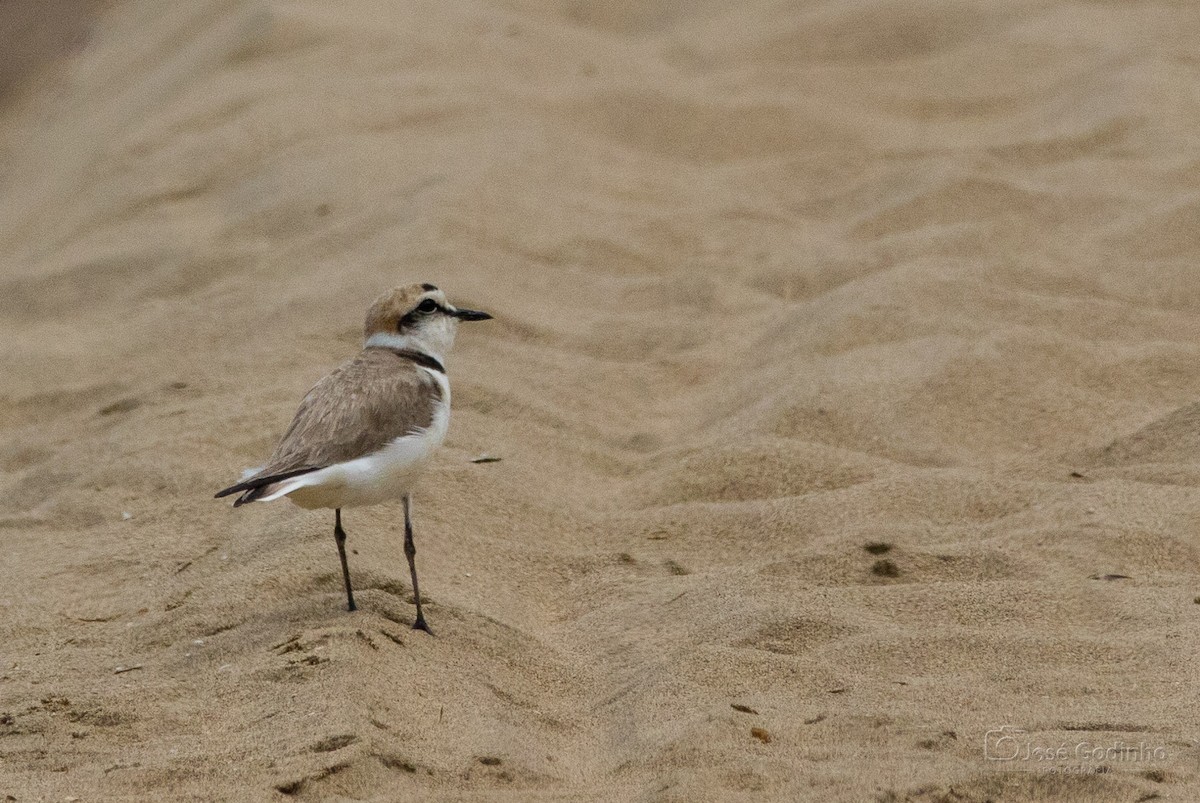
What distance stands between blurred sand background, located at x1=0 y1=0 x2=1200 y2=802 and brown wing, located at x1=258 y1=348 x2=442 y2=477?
47 centimetres

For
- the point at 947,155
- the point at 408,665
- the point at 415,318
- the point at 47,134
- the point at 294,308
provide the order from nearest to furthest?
the point at 408,665 → the point at 415,318 → the point at 294,308 → the point at 947,155 → the point at 47,134

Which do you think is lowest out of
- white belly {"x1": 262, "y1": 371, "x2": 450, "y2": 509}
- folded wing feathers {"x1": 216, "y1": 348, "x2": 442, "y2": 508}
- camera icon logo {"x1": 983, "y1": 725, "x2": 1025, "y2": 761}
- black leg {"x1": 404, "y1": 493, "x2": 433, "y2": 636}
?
camera icon logo {"x1": 983, "y1": 725, "x2": 1025, "y2": 761}

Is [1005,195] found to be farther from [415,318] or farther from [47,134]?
[47,134]

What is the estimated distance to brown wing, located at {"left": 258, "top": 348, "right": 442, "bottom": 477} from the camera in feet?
13.6

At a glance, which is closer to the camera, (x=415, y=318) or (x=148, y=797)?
(x=148, y=797)

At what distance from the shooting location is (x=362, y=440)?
422 centimetres

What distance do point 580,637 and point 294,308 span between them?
9.64 feet

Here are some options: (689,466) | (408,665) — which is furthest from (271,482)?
(689,466)

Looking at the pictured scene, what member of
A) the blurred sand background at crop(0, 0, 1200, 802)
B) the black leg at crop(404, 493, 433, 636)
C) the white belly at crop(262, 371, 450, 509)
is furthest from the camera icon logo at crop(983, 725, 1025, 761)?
the white belly at crop(262, 371, 450, 509)

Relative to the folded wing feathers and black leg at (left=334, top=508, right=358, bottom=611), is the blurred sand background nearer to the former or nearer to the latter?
black leg at (left=334, top=508, right=358, bottom=611)

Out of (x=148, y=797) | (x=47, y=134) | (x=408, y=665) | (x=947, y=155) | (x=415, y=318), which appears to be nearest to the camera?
(x=148, y=797)

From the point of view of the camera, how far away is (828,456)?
5152 millimetres

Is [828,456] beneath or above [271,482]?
beneath

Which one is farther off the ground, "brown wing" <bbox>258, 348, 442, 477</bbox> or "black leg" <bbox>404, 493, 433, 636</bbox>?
"brown wing" <bbox>258, 348, 442, 477</bbox>
